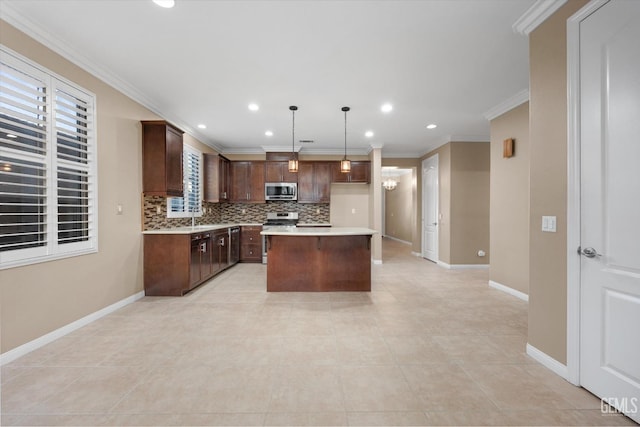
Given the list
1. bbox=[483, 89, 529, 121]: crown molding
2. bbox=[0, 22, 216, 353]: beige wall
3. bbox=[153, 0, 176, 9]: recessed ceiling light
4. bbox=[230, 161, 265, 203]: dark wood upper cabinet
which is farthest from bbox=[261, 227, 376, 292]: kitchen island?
bbox=[230, 161, 265, 203]: dark wood upper cabinet

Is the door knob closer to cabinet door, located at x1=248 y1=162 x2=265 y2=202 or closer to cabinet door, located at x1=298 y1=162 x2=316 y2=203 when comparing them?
cabinet door, located at x1=298 y1=162 x2=316 y2=203

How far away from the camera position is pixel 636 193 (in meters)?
1.60

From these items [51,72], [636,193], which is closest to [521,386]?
[636,193]

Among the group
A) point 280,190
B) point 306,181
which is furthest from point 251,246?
point 306,181

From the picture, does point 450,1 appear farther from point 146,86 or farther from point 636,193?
point 146,86

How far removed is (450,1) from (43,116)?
360 centimetres

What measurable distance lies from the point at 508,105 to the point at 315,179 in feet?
13.3

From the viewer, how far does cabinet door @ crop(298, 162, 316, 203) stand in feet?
22.3

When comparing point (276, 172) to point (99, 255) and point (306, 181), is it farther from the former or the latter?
point (99, 255)

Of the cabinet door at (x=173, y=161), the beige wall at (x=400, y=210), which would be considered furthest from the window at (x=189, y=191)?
the beige wall at (x=400, y=210)

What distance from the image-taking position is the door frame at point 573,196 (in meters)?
1.90

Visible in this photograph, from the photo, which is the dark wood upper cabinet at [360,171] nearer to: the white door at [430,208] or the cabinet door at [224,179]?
the white door at [430,208]

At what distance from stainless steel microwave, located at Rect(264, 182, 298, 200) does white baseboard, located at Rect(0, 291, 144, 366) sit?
3.69 m

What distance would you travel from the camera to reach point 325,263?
13.7 ft
